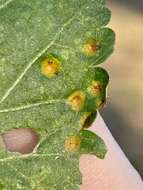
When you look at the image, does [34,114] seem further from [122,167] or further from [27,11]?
[122,167]

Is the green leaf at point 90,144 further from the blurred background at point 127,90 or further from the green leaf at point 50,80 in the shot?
the blurred background at point 127,90

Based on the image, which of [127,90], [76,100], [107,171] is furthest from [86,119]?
[127,90]

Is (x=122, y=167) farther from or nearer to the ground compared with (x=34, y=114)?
nearer to the ground

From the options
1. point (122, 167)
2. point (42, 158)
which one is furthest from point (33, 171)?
point (122, 167)

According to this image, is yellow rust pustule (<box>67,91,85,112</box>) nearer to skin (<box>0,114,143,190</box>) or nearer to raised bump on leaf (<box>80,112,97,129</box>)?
raised bump on leaf (<box>80,112,97,129</box>)

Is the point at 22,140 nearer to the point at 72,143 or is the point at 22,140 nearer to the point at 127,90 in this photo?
the point at 72,143

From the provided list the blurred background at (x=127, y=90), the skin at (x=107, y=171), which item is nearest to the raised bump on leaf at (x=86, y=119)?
the skin at (x=107, y=171)
